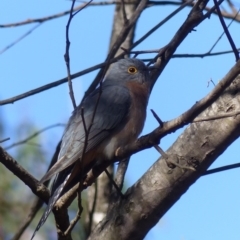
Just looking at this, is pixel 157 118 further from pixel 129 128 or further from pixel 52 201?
pixel 129 128

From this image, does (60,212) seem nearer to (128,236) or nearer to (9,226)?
(128,236)

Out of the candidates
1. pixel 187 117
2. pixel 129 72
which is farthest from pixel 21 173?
pixel 129 72

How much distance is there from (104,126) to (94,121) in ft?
0.29

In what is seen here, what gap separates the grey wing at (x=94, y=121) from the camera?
13.8 feet

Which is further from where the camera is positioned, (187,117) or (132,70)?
(132,70)

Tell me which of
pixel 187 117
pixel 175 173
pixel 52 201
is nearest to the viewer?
pixel 187 117

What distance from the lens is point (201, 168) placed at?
332 cm

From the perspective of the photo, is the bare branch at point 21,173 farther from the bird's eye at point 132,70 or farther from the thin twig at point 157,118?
the bird's eye at point 132,70

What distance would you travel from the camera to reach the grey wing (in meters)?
4.21

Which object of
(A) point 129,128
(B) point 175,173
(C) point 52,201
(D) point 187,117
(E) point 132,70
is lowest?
(D) point 187,117

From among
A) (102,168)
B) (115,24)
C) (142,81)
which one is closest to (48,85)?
(102,168)

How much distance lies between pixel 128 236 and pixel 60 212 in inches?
18.7

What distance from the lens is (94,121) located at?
4.75 m

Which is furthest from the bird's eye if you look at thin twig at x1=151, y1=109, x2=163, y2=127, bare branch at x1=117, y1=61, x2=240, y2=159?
thin twig at x1=151, y1=109, x2=163, y2=127
